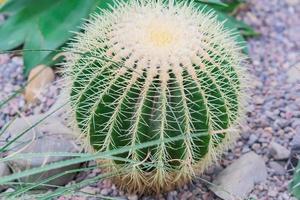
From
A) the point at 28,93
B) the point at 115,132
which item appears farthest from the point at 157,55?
the point at 28,93

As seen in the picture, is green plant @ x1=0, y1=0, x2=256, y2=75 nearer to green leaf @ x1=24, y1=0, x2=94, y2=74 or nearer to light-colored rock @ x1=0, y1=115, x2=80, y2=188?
green leaf @ x1=24, y1=0, x2=94, y2=74

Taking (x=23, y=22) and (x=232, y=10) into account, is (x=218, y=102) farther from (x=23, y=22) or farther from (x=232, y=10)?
(x=232, y=10)

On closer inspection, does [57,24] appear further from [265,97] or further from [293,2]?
[293,2]

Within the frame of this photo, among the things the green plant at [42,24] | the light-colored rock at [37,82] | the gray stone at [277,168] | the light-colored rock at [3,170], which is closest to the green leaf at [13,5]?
the green plant at [42,24]

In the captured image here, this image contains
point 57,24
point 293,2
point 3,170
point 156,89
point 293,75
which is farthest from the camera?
point 293,2

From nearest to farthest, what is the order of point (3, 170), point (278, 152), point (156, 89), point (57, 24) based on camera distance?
point (156, 89)
point (3, 170)
point (278, 152)
point (57, 24)

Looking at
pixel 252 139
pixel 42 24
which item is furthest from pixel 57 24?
pixel 252 139
